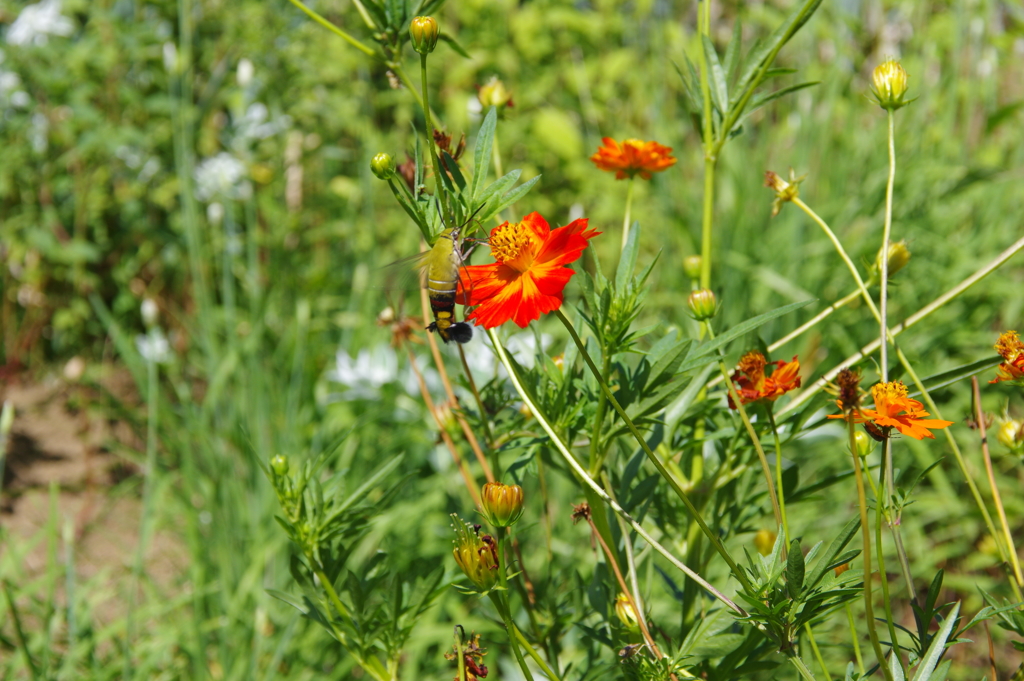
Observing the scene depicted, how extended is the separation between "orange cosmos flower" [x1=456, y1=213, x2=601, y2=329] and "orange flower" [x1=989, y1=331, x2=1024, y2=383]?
0.84 feet

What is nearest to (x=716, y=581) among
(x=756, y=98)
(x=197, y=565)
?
(x=756, y=98)

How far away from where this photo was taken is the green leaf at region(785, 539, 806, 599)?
0.41m

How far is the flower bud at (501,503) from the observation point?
435 millimetres

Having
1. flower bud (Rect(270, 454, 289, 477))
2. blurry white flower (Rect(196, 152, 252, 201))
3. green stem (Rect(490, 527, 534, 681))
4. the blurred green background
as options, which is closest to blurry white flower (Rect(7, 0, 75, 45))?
the blurred green background

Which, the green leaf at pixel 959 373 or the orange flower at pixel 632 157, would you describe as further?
the orange flower at pixel 632 157

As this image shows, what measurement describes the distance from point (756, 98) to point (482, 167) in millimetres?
227

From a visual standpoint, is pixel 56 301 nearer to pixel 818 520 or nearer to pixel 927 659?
pixel 818 520

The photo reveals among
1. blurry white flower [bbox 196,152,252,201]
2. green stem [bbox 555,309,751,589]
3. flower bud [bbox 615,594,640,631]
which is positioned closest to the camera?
green stem [bbox 555,309,751,589]

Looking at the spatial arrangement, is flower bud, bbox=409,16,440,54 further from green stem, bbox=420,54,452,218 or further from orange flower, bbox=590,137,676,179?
orange flower, bbox=590,137,676,179

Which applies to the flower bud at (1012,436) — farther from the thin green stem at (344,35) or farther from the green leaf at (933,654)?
the thin green stem at (344,35)

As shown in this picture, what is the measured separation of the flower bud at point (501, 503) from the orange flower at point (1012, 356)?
11.8 inches

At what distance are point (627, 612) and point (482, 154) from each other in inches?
12.1

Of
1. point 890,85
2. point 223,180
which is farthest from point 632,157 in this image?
point 223,180

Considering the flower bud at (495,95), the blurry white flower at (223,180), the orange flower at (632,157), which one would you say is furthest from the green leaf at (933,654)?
the blurry white flower at (223,180)
